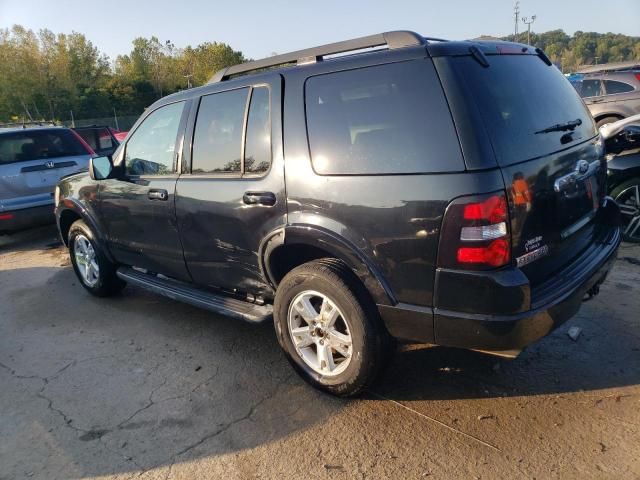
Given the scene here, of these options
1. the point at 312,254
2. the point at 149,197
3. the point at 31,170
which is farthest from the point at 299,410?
the point at 31,170

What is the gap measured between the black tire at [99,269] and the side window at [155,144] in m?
Answer: 0.99

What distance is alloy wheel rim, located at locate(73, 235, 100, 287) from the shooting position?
16.5 feet

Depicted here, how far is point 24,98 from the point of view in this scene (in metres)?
56.7

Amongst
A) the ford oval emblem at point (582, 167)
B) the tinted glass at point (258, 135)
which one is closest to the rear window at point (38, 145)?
the tinted glass at point (258, 135)

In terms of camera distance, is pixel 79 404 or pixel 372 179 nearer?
pixel 372 179

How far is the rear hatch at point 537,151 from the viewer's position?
2.37 metres

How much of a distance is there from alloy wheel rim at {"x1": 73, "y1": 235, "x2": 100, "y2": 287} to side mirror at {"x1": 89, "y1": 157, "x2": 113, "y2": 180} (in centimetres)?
89

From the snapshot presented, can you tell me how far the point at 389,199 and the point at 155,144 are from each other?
2.37 meters

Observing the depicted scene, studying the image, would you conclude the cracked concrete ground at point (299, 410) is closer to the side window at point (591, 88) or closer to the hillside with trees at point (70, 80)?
the side window at point (591, 88)

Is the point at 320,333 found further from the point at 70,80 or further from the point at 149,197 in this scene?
the point at 70,80

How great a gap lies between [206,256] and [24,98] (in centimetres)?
6409

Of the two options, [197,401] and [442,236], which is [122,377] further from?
[442,236]

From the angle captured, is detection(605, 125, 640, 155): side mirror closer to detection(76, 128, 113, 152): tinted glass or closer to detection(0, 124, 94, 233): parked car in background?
detection(0, 124, 94, 233): parked car in background

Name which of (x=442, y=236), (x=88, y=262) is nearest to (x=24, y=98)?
(x=88, y=262)
